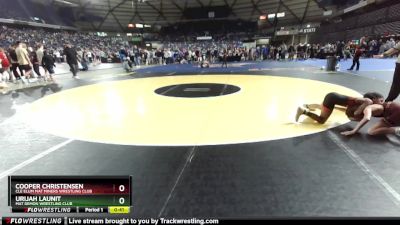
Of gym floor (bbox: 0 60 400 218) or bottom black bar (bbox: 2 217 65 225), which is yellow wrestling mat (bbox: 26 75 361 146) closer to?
gym floor (bbox: 0 60 400 218)

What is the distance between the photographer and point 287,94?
6625 millimetres

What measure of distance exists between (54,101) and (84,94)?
1.00m

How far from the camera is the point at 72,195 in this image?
6.73 feet

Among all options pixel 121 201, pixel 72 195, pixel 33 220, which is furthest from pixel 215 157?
pixel 33 220

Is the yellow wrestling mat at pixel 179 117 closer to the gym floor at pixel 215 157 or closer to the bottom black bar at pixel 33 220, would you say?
the gym floor at pixel 215 157

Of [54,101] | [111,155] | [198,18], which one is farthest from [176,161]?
[198,18]

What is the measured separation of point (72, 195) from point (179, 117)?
2.91 meters

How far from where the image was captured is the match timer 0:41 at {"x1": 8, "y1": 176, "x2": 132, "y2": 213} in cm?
203

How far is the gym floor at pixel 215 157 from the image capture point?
216 cm

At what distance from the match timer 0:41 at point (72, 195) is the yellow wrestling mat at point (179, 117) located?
4.81 feet

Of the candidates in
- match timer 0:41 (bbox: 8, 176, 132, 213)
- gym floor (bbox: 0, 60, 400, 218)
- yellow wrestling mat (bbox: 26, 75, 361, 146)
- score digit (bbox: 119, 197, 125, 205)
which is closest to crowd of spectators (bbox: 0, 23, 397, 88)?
yellow wrestling mat (bbox: 26, 75, 361, 146)

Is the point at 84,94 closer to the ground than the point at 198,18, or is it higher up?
closer to the ground

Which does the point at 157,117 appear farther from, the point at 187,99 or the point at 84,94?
the point at 84,94

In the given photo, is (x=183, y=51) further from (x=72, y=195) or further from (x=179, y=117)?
(x=72, y=195)
